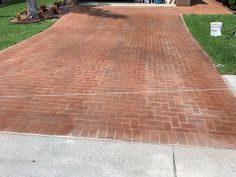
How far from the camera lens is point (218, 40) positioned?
9.55 metres

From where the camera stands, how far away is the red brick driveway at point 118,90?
459 cm

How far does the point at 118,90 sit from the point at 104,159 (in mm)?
2298

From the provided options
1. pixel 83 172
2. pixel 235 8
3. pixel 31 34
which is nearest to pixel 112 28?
pixel 31 34

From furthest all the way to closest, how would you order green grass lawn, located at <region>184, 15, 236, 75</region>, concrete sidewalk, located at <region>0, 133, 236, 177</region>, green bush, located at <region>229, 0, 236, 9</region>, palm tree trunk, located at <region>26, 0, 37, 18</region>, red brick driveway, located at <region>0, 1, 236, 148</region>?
1. green bush, located at <region>229, 0, 236, 9</region>
2. palm tree trunk, located at <region>26, 0, 37, 18</region>
3. green grass lawn, located at <region>184, 15, 236, 75</region>
4. red brick driveway, located at <region>0, 1, 236, 148</region>
5. concrete sidewalk, located at <region>0, 133, 236, 177</region>

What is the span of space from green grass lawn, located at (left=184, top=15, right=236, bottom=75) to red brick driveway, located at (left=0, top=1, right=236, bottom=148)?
0.87 feet

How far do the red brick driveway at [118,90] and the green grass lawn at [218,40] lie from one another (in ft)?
0.87

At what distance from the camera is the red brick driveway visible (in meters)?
4.59

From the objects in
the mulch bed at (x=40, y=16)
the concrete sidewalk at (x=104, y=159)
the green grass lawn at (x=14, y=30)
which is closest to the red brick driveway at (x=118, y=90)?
the concrete sidewalk at (x=104, y=159)

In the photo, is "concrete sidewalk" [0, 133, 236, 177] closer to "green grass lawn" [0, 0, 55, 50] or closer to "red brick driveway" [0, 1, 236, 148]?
"red brick driveway" [0, 1, 236, 148]

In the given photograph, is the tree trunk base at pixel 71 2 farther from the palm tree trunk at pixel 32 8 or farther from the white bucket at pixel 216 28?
the white bucket at pixel 216 28

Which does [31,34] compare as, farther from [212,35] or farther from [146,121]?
[146,121]

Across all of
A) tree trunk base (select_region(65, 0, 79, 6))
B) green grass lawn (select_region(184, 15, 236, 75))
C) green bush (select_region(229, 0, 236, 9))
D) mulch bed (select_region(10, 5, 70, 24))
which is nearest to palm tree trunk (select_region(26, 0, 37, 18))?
mulch bed (select_region(10, 5, 70, 24))

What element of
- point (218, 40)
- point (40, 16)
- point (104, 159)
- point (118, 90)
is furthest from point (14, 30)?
point (104, 159)

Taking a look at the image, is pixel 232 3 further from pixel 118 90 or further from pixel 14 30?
pixel 118 90
